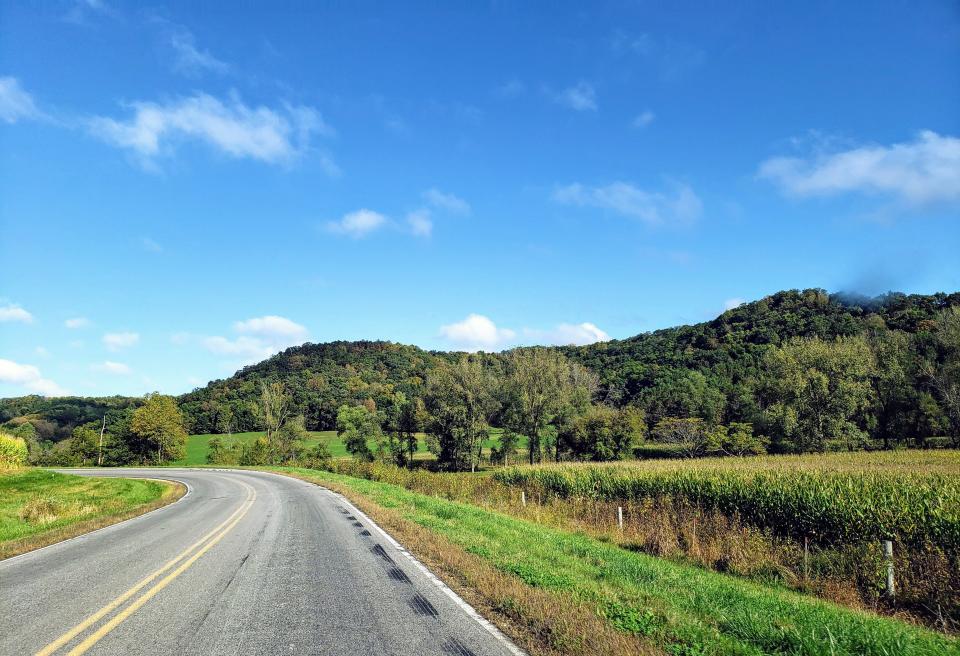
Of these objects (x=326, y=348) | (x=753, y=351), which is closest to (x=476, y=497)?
(x=753, y=351)

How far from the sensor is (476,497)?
1077 inches

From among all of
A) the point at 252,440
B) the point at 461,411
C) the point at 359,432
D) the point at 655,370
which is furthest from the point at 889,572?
the point at 655,370

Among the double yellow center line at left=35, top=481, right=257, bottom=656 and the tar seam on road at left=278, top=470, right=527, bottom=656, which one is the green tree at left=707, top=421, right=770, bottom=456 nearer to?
the tar seam on road at left=278, top=470, right=527, bottom=656

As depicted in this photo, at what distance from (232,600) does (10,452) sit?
2888cm

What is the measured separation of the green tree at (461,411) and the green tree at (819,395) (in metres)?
37.1

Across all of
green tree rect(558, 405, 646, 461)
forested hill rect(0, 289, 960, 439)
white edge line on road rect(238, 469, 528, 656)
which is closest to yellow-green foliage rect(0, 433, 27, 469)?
white edge line on road rect(238, 469, 528, 656)

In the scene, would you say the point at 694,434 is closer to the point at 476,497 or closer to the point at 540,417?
the point at 540,417

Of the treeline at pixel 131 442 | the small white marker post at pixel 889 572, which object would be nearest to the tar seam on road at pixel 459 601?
the small white marker post at pixel 889 572

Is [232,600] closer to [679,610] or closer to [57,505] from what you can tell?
[679,610]

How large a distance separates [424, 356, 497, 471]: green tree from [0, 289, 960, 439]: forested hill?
34.7ft

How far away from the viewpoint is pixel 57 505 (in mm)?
19500

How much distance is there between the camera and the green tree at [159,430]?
71.5m

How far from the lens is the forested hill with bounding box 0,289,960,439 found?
92500mm

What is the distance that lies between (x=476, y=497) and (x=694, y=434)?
58769 mm
